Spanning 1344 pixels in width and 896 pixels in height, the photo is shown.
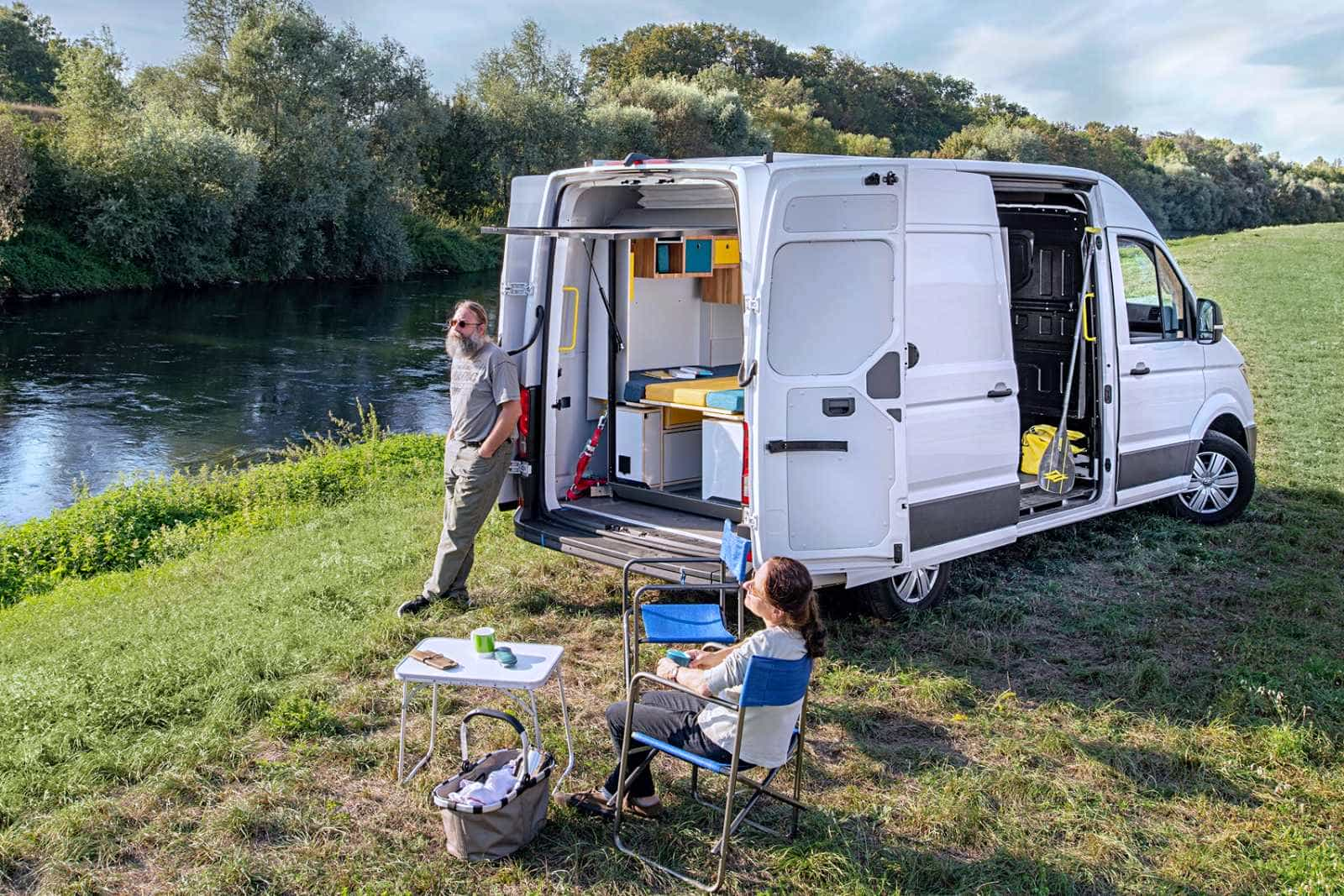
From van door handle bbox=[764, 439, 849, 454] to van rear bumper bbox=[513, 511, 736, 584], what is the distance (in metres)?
0.67

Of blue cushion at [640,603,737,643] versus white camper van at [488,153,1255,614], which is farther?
white camper van at [488,153,1255,614]

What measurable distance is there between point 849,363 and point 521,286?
212 centimetres

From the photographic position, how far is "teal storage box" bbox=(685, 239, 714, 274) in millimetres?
7625

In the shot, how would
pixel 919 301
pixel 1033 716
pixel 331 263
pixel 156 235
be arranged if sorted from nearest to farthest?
pixel 1033 716 < pixel 919 301 < pixel 156 235 < pixel 331 263

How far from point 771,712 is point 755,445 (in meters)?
1.91

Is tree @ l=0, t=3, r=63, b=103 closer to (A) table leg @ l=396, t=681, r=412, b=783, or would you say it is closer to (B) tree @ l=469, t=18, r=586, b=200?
(B) tree @ l=469, t=18, r=586, b=200

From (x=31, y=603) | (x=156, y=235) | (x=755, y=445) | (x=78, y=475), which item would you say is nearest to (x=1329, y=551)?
(x=755, y=445)

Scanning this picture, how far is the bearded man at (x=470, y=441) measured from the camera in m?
6.51

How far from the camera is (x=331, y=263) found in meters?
36.0

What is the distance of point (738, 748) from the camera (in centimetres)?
396

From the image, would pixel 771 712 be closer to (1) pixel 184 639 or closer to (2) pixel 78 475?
(1) pixel 184 639

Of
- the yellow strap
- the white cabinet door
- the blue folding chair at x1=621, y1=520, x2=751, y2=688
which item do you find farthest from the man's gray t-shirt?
the white cabinet door

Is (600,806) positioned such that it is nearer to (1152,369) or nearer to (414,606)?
(414,606)

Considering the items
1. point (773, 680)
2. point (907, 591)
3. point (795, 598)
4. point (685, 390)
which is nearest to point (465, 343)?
point (685, 390)
